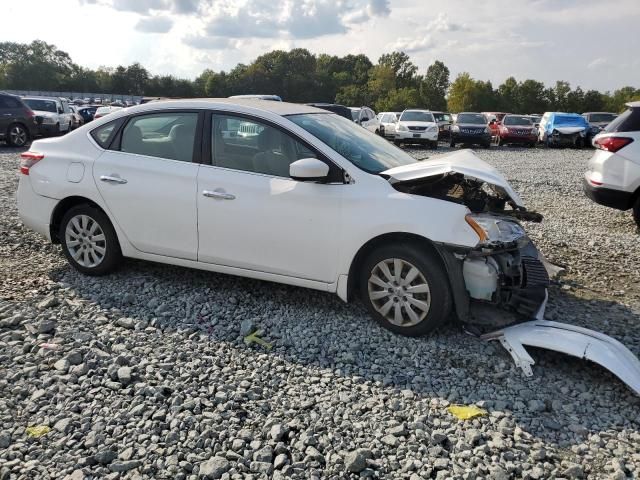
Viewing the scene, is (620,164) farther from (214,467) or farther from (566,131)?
(566,131)

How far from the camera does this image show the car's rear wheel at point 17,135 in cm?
1849

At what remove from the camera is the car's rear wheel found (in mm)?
18486

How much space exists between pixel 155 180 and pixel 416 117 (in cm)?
2229

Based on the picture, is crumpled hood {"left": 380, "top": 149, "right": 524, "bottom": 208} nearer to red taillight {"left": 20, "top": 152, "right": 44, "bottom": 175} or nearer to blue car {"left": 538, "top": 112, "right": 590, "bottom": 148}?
red taillight {"left": 20, "top": 152, "right": 44, "bottom": 175}

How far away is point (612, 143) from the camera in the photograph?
7602mm

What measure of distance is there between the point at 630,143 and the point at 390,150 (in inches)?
169

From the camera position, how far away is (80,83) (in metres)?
104

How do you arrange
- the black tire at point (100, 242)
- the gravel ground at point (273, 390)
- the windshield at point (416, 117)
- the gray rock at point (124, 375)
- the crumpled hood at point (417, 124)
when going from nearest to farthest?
the gravel ground at point (273, 390) < the gray rock at point (124, 375) < the black tire at point (100, 242) < the crumpled hood at point (417, 124) < the windshield at point (416, 117)

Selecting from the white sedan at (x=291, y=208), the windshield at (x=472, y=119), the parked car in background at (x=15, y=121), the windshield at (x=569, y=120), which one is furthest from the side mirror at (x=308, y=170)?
the windshield at (x=569, y=120)

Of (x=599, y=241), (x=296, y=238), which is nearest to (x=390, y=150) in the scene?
(x=296, y=238)

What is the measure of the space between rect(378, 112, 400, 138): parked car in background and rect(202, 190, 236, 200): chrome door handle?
21.5 meters

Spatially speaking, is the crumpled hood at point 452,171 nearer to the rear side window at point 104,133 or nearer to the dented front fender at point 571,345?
the dented front fender at point 571,345

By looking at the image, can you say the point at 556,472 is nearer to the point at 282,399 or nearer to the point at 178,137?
the point at 282,399

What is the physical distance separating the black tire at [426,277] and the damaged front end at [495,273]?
3.0 inches
